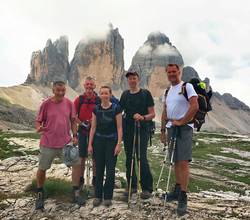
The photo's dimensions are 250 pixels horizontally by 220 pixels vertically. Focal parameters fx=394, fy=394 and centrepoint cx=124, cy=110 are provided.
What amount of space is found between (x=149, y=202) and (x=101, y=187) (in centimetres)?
141

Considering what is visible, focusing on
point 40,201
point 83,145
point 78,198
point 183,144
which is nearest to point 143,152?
point 183,144

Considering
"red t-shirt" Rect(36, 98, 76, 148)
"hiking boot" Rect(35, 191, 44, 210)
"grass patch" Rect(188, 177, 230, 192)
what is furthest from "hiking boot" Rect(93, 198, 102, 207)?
"grass patch" Rect(188, 177, 230, 192)

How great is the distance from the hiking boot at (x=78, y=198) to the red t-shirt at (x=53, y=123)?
1481 millimetres

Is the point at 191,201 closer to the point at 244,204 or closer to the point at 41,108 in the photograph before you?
the point at 244,204

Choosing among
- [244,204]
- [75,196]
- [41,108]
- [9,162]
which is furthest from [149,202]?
[9,162]

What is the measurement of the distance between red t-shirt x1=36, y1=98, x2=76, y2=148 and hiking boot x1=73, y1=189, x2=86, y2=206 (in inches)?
58.3

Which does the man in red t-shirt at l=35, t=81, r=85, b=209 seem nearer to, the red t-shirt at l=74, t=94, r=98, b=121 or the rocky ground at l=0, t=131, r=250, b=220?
the rocky ground at l=0, t=131, r=250, b=220

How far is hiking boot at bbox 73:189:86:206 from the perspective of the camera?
441 inches

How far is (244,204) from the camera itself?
11984 mm

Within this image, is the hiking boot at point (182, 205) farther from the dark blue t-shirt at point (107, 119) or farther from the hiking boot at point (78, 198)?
the hiking boot at point (78, 198)

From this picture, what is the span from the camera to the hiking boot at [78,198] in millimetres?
11195

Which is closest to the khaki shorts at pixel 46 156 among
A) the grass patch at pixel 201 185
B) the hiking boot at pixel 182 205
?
the hiking boot at pixel 182 205

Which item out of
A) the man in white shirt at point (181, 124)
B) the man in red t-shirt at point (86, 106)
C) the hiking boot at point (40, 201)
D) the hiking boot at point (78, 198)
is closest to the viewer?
the man in white shirt at point (181, 124)

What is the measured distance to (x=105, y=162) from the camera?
1119 cm
